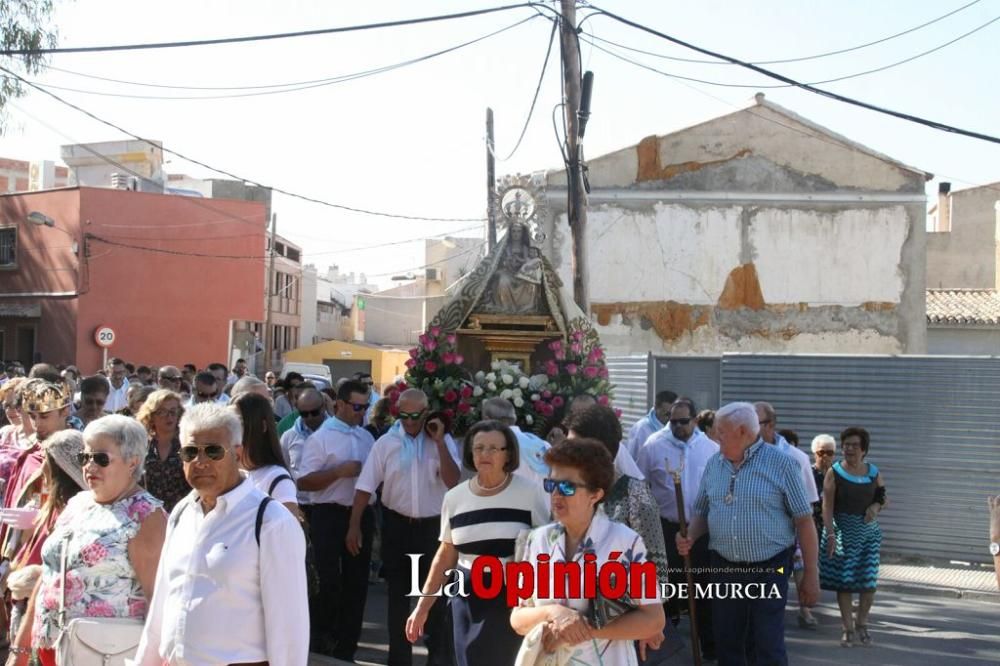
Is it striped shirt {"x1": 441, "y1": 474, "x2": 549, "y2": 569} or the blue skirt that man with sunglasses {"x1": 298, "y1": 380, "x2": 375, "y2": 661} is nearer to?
striped shirt {"x1": 441, "y1": 474, "x2": 549, "y2": 569}

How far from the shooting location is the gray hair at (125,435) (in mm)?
4539

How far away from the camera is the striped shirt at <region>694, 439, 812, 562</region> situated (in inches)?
257

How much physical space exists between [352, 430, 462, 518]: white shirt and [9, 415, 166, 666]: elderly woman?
3289 mm

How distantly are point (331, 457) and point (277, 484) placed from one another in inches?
129

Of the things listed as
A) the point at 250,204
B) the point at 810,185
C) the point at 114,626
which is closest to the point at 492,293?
the point at 114,626

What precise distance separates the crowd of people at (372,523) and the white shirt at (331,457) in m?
0.02

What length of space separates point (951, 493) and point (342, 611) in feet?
27.9

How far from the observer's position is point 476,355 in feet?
36.9

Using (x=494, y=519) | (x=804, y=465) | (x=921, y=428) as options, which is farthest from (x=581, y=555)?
(x=921, y=428)

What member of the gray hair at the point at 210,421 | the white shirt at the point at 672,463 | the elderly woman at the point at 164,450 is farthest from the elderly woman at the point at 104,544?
the white shirt at the point at 672,463

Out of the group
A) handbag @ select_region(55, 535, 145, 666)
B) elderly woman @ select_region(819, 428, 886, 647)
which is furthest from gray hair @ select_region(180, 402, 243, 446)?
elderly woman @ select_region(819, 428, 886, 647)

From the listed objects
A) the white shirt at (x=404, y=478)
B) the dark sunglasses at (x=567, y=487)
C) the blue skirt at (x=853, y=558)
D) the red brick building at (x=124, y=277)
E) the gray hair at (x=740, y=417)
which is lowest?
the blue skirt at (x=853, y=558)

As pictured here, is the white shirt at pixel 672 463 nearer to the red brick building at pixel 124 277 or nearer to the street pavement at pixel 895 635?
the street pavement at pixel 895 635

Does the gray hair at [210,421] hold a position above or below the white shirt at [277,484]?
above
